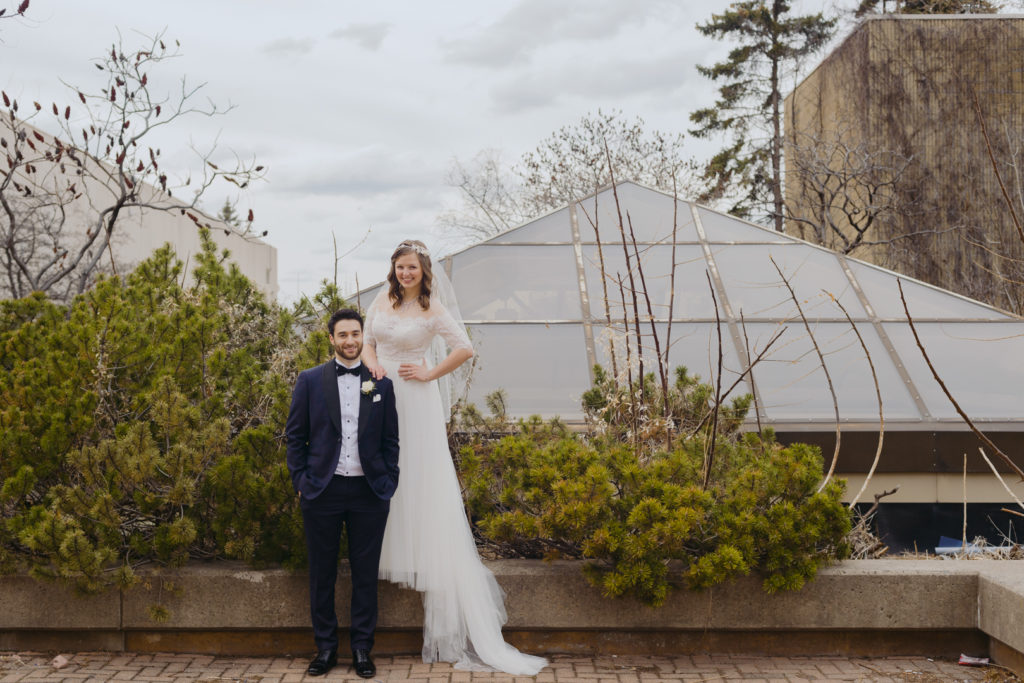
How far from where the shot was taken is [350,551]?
423 cm

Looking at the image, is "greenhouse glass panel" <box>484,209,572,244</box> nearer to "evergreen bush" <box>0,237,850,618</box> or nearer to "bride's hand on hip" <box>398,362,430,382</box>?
"evergreen bush" <box>0,237,850,618</box>

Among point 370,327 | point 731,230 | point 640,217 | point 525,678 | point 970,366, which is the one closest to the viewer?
point 525,678

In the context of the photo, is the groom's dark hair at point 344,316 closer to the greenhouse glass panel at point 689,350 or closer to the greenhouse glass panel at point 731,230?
the greenhouse glass panel at point 689,350

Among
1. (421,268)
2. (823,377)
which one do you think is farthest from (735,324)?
(421,268)

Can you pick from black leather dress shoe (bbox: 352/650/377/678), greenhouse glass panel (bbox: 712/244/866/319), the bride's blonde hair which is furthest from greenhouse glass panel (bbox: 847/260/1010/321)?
black leather dress shoe (bbox: 352/650/377/678)

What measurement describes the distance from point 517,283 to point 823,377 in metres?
3.37

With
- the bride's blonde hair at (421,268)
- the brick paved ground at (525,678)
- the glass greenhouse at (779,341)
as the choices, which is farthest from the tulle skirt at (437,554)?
the glass greenhouse at (779,341)

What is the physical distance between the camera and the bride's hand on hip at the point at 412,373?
4438 millimetres

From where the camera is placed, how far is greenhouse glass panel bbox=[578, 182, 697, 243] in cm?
1062

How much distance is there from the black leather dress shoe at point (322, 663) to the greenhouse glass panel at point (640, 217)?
22.7 feet

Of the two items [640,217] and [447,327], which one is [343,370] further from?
[640,217]

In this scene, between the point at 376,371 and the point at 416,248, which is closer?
the point at 376,371

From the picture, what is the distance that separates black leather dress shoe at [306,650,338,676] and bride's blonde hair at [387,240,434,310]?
1.77 meters

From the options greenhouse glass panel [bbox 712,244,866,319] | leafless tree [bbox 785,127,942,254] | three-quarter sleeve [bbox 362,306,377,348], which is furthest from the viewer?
leafless tree [bbox 785,127,942,254]
